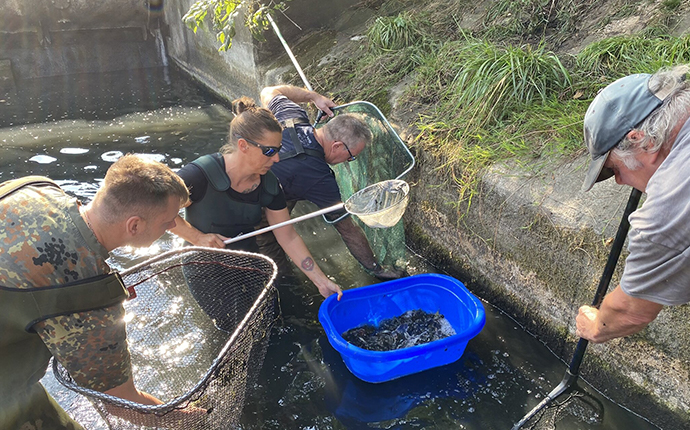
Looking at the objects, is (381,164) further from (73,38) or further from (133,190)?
(73,38)

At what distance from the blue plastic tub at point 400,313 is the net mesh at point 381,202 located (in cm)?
56

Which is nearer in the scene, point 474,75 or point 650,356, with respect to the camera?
point 650,356

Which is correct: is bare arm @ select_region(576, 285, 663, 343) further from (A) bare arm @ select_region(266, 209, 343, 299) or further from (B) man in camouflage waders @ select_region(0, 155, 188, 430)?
(B) man in camouflage waders @ select_region(0, 155, 188, 430)

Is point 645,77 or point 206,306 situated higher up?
point 645,77

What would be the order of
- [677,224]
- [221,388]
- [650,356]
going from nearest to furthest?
1. [677,224]
2. [221,388]
3. [650,356]

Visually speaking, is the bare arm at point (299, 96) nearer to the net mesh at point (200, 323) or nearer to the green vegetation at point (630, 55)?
the net mesh at point (200, 323)

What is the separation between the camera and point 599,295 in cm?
263

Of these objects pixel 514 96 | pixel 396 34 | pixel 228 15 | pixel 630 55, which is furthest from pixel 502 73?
pixel 228 15

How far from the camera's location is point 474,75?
4.44 metres

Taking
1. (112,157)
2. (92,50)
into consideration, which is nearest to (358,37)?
(112,157)

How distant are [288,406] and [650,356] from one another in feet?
7.15

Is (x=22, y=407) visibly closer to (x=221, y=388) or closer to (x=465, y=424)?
(x=221, y=388)

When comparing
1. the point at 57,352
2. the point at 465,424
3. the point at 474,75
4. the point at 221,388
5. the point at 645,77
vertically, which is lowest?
the point at 465,424

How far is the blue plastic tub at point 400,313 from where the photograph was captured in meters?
2.98
